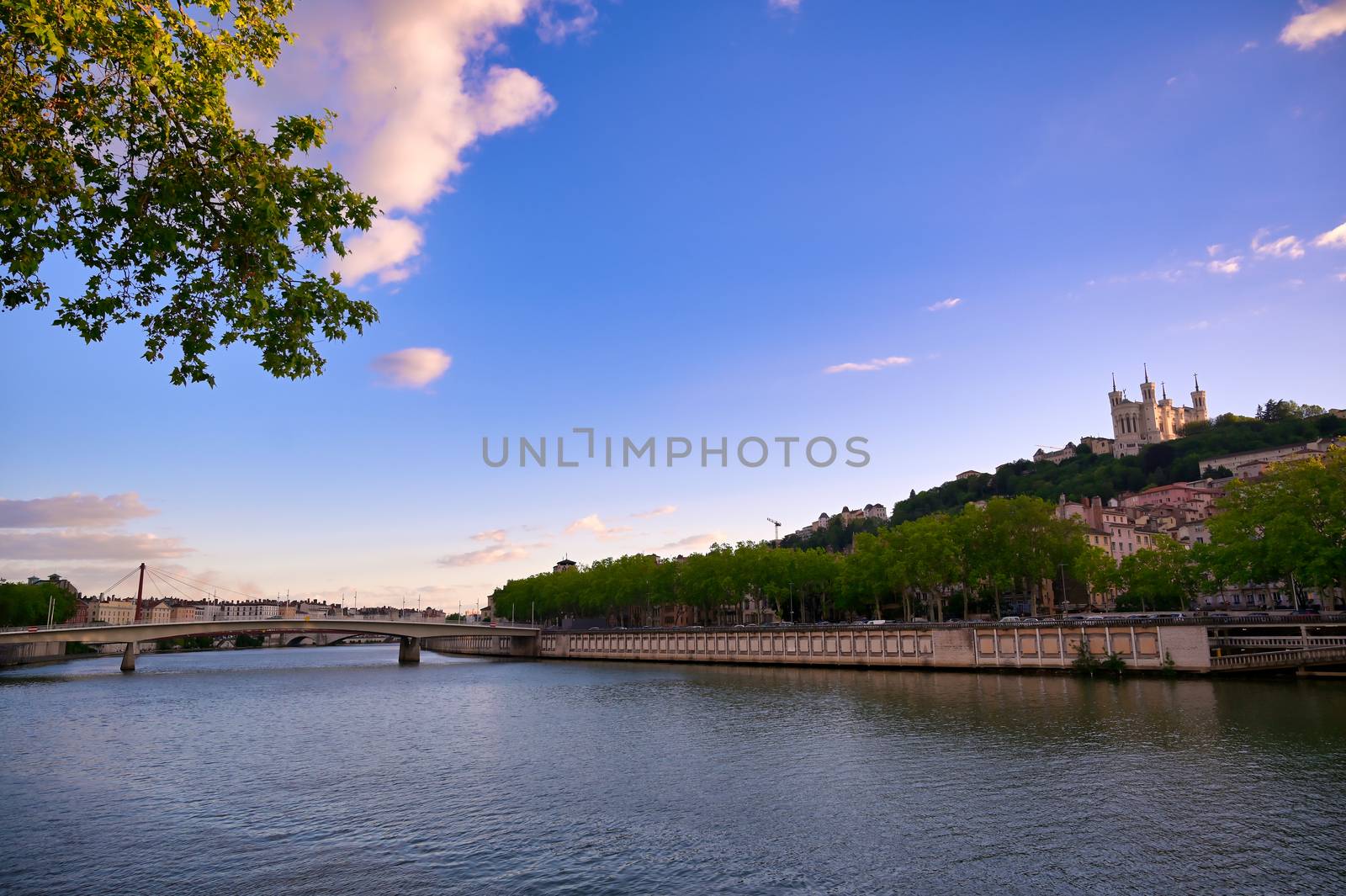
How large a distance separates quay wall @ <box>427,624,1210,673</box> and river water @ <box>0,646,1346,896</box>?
7006 millimetres

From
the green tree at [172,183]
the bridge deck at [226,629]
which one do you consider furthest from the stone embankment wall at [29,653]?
the green tree at [172,183]

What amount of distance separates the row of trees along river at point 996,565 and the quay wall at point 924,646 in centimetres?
1567

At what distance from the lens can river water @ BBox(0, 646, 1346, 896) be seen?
18391 mm

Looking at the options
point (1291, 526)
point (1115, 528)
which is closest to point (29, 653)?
point (1291, 526)

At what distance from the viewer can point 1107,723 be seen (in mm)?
37688

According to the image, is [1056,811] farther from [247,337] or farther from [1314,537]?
[1314,537]

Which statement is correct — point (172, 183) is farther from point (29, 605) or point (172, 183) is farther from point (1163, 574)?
point (29, 605)

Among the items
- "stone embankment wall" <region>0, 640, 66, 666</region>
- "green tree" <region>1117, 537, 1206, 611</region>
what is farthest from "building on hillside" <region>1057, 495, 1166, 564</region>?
"stone embankment wall" <region>0, 640, 66, 666</region>

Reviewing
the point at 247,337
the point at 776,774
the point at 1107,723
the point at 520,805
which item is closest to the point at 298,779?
the point at 520,805

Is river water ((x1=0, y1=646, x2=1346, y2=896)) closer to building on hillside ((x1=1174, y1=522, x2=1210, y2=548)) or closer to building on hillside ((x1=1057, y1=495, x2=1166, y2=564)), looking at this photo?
building on hillside ((x1=1057, y1=495, x2=1166, y2=564))

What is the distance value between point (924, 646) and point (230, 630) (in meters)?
88.2

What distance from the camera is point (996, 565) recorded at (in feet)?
318

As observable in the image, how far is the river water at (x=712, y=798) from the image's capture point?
60.3ft

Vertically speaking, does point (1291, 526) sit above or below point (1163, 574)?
above
